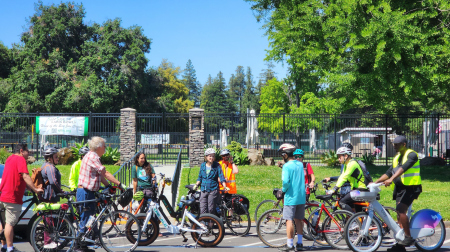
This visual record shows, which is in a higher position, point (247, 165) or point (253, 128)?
point (253, 128)

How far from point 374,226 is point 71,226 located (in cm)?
476

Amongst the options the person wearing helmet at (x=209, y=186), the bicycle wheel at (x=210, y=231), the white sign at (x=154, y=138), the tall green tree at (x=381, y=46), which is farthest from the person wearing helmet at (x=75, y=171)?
the white sign at (x=154, y=138)

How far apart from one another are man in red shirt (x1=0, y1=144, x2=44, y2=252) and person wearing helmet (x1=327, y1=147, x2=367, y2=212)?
5.02m

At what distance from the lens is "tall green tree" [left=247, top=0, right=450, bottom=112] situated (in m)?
14.6

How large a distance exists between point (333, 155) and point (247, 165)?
4.66 m

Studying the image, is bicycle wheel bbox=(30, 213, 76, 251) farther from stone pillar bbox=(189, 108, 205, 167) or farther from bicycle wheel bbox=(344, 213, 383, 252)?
stone pillar bbox=(189, 108, 205, 167)

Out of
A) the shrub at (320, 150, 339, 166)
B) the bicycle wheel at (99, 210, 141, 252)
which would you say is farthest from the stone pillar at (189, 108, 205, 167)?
the bicycle wheel at (99, 210, 141, 252)

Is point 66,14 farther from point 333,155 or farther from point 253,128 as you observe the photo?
point 333,155

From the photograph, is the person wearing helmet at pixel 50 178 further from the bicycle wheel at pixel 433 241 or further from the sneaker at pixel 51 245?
the bicycle wheel at pixel 433 241

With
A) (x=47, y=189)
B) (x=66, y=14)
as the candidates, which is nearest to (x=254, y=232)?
(x=47, y=189)

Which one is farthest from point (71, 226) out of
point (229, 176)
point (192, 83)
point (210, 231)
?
point (192, 83)

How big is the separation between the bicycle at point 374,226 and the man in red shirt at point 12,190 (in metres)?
5.03

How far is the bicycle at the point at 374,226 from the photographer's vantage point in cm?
665

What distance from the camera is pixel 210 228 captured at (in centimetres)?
734
